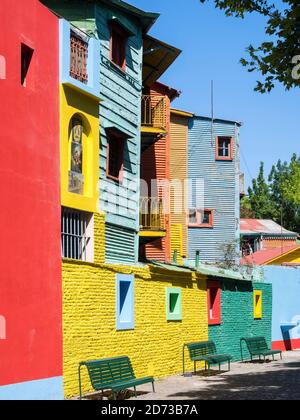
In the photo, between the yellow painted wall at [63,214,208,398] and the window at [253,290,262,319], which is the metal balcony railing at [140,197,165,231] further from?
the window at [253,290,262,319]

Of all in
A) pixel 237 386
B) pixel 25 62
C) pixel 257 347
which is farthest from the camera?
pixel 257 347

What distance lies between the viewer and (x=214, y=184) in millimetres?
35281

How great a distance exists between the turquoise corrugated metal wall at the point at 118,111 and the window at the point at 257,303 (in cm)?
938

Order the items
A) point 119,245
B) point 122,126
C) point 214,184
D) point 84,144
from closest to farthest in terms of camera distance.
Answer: point 84,144 < point 119,245 < point 122,126 < point 214,184

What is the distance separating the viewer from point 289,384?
18422 mm

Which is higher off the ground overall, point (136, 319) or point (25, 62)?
point (25, 62)

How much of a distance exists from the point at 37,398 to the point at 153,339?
20.2ft

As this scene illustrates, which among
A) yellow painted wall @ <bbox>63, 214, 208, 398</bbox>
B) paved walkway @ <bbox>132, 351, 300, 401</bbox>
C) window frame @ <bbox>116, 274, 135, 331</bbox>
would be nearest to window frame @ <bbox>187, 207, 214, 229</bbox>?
yellow painted wall @ <bbox>63, 214, 208, 398</bbox>

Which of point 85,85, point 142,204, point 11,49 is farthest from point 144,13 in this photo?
point 11,49

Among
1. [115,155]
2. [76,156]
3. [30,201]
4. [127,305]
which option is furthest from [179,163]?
[30,201]

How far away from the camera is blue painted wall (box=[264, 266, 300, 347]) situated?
30.3m

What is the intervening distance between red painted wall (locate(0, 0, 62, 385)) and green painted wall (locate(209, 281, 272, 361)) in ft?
34.8

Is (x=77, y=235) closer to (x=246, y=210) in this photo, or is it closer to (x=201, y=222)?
(x=201, y=222)

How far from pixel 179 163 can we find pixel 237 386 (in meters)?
15.5
